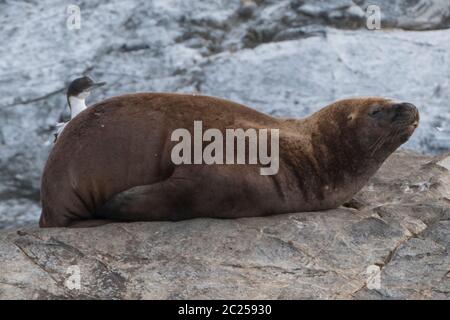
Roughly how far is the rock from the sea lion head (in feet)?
1.13

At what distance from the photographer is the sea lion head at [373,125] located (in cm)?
589

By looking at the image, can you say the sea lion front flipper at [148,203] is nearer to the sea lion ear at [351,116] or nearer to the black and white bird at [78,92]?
the sea lion ear at [351,116]

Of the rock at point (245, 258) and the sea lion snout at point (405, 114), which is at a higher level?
the sea lion snout at point (405, 114)

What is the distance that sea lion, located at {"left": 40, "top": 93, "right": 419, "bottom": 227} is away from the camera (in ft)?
18.3

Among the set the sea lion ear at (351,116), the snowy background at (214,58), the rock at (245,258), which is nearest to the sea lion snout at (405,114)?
the sea lion ear at (351,116)

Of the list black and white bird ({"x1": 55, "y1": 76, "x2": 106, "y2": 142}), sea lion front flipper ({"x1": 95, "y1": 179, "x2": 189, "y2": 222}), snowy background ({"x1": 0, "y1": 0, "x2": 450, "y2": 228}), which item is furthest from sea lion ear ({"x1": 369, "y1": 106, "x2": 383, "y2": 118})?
black and white bird ({"x1": 55, "y1": 76, "x2": 106, "y2": 142})

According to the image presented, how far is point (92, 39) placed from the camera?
9.66 meters

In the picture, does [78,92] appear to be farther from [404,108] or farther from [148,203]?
[404,108]

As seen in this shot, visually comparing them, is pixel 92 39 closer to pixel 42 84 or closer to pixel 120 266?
pixel 42 84

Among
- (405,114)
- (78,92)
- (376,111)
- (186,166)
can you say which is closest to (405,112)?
(405,114)

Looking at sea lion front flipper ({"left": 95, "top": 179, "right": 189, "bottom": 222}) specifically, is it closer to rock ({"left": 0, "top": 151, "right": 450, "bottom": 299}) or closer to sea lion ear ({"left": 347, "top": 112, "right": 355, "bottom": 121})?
rock ({"left": 0, "top": 151, "right": 450, "bottom": 299})

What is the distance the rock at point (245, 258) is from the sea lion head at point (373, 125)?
34cm

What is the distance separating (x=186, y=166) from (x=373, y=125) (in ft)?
3.67
